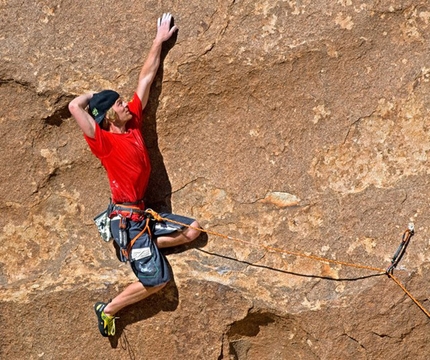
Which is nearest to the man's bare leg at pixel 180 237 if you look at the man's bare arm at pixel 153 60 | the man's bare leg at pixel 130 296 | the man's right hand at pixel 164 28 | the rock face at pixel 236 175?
the rock face at pixel 236 175

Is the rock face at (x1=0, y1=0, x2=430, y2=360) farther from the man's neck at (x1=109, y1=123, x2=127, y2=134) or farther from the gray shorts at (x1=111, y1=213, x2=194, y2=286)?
the man's neck at (x1=109, y1=123, x2=127, y2=134)

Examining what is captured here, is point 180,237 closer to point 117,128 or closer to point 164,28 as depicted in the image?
point 117,128

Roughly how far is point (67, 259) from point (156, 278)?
760 millimetres

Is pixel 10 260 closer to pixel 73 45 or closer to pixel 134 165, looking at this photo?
pixel 134 165

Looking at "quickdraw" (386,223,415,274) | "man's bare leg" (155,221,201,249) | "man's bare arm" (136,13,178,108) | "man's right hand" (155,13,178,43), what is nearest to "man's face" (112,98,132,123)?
"man's bare arm" (136,13,178,108)

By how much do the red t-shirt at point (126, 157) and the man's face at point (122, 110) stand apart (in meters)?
0.07

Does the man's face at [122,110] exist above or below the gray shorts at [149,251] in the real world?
above

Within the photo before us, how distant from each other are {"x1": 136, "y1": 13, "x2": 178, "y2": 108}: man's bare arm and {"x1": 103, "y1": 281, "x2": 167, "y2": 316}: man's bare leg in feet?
4.17

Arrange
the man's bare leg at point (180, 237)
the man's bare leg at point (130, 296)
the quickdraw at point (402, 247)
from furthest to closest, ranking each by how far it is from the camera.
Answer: the man's bare leg at point (180, 237), the man's bare leg at point (130, 296), the quickdraw at point (402, 247)

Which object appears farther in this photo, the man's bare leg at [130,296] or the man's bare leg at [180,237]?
the man's bare leg at [180,237]

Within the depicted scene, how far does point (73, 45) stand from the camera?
5.86 metres

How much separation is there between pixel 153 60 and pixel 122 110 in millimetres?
458

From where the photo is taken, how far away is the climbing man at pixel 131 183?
5527mm

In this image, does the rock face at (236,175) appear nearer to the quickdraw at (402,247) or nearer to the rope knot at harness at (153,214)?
the quickdraw at (402,247)
